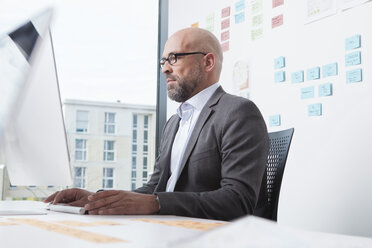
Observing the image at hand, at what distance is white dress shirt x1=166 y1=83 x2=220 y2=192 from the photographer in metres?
1.58

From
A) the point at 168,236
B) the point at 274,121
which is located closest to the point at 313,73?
the point at 274,121

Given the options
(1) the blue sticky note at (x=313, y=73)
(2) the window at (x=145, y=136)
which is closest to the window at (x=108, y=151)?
(2) the window at (x=145, y=136)

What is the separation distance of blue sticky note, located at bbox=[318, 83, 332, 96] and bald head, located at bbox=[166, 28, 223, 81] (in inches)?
22.5

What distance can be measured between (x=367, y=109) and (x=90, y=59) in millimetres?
2390

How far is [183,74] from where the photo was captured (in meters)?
1.74

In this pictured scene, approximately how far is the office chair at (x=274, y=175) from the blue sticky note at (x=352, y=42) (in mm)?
670

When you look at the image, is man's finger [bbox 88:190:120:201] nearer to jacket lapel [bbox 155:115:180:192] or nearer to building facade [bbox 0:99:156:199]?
jacket lapel [bbox 155:115:180:192]

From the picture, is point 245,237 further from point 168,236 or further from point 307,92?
point 307,92

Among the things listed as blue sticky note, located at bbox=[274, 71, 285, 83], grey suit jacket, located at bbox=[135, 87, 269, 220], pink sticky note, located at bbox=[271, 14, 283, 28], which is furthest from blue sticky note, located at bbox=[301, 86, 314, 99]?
grey suit jacket, located at bbox=[135, 87, 269, 220]

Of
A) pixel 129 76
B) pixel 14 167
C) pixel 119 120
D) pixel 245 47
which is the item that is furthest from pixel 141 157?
pixel 14 167

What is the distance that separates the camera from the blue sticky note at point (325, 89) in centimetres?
202

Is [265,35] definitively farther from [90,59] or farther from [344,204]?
[90,59]

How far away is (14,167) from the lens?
85 cm

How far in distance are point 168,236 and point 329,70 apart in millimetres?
1631
